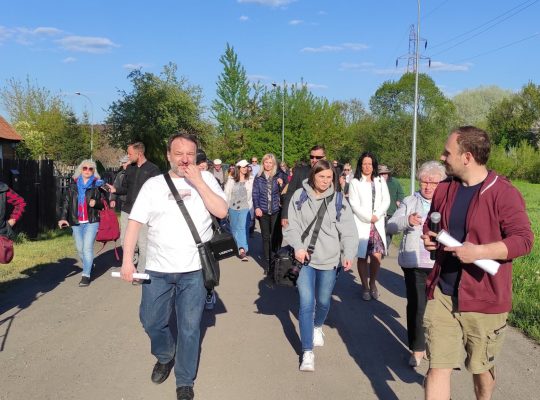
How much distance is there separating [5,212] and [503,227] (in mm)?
5020

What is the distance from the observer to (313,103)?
57.2 metres

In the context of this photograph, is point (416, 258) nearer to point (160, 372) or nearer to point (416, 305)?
point (416, 305)

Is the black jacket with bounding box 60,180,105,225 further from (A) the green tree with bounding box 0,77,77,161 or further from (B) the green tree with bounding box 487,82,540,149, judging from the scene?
(B) the green tree with bounding box 487,82,540,149

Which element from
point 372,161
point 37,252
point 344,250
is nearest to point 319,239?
point 344,250

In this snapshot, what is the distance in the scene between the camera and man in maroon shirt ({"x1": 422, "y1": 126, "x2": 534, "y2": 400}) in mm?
3059

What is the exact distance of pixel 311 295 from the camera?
4988mm

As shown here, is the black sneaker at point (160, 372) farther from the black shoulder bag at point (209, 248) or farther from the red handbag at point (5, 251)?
the red handbag at point (5, 251)

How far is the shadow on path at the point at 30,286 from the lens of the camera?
6.25 m

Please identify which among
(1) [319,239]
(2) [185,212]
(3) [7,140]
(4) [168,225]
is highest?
(3) [7,140]

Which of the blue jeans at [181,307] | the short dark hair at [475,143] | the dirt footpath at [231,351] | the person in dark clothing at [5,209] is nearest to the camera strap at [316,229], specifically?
the dirt footpath at [231,351]

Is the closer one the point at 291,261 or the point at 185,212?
the point at 185,212

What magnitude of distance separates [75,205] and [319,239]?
4337 millimetres

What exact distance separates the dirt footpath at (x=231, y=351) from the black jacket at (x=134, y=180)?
1.27 metres

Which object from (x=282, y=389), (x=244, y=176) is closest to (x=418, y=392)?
(x=282, y=389)
